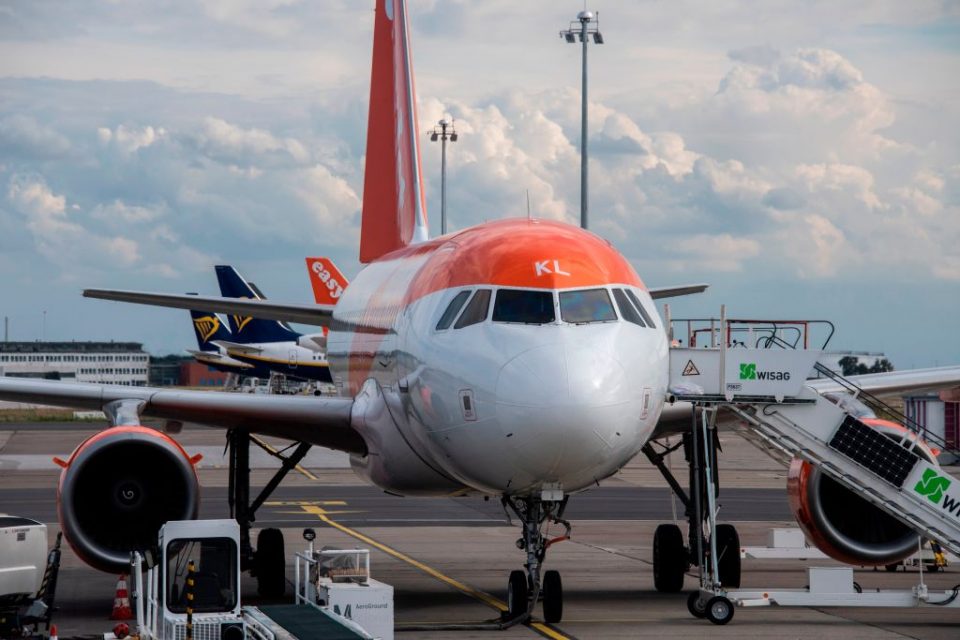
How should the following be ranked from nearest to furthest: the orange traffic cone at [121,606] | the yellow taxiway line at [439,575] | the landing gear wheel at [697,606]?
the yellow taxiway line at [439,575], the landing gear wheel at [697,606], the orange traffic cone at [121,606]

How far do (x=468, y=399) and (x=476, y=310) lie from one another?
100cm

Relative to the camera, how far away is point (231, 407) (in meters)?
18.8

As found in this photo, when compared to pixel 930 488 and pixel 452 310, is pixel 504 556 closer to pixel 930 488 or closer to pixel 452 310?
pixel 930 488

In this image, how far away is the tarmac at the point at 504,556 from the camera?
16.7m

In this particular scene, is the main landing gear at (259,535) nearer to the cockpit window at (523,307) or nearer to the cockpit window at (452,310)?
the cockpit window at (452,310)

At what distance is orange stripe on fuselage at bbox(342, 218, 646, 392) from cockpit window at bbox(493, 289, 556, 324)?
11 centimetres

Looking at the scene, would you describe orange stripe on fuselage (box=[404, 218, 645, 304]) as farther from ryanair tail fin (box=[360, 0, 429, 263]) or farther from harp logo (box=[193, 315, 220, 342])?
harp logo (box=[193, 315, 220, 342])

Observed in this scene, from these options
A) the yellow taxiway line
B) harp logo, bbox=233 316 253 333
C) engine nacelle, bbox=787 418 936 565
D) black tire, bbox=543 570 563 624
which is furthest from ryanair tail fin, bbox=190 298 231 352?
black tire, bbox=543 570 563 624

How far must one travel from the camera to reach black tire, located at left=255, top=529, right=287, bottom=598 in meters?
19.5

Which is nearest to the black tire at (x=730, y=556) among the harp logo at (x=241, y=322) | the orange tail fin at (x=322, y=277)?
the orange tail fin at (x=322, y=277)

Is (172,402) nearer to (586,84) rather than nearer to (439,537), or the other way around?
(439,537)

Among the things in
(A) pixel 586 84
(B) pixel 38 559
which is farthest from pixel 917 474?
(A) pixel 586 84

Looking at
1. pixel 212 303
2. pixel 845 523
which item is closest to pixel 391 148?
pixel 212 303

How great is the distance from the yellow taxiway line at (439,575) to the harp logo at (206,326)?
6659 centimetres
